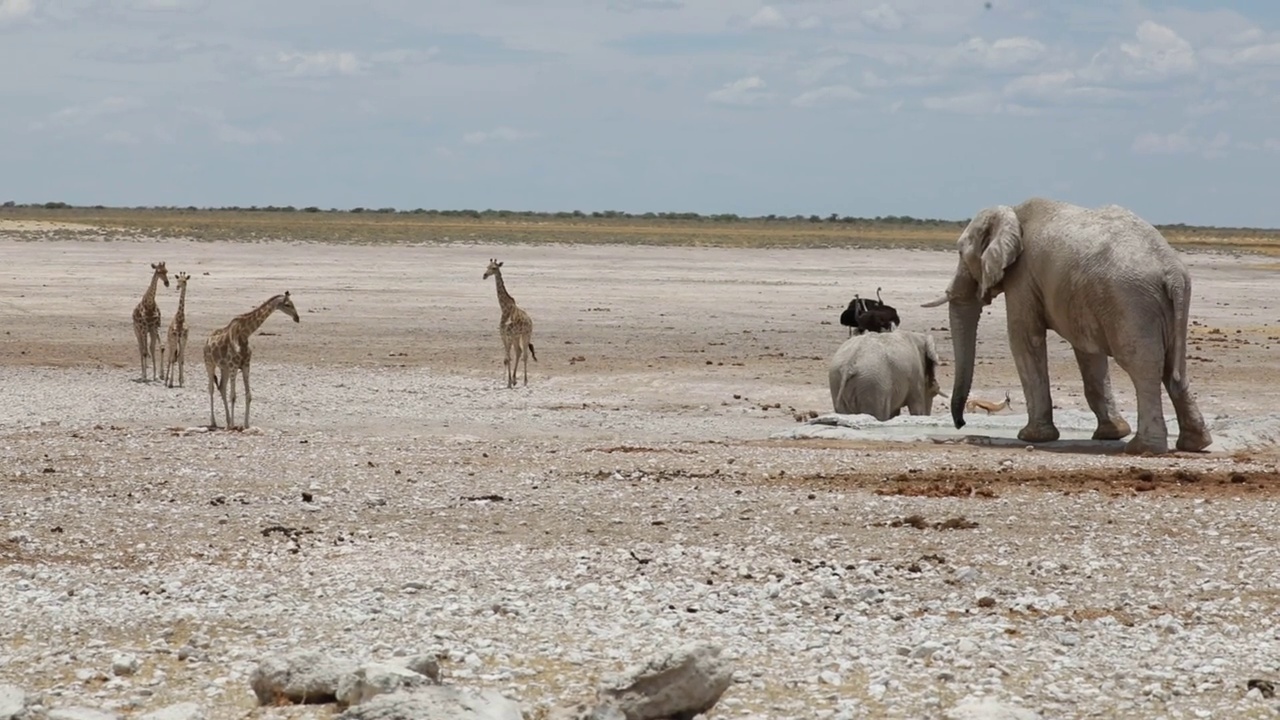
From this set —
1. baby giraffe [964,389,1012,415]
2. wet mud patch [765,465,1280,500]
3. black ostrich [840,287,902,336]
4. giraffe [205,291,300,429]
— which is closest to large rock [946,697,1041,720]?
wet mud patch [765,465,1280,500]

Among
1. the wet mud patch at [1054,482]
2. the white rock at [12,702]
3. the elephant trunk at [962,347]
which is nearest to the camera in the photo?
the white rock at [12,702]

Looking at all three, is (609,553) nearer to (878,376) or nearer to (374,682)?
(374,682)

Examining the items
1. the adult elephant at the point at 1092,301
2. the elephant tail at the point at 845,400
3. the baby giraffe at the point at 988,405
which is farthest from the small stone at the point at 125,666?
the baby giraffe at the point at 988,405

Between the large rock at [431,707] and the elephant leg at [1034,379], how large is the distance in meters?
10.1

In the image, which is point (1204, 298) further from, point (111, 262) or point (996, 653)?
point (996, 653)

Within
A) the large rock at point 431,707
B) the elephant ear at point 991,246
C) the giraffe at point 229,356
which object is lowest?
the large rock at point 431,707

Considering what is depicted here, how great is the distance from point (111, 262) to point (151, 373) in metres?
29.5

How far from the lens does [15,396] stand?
768 inches

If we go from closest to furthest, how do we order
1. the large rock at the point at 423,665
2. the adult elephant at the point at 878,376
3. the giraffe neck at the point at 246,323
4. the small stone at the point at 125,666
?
the large rock at the point at 423,665 < the small stone at the point at 125,666 < the giraffe neck at the point at 246,323 < the adult elephant at the point at 878,376

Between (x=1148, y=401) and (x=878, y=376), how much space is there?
3.57 metres

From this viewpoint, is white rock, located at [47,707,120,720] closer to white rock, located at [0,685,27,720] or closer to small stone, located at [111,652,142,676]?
white rock, located at [0,685,27,720]

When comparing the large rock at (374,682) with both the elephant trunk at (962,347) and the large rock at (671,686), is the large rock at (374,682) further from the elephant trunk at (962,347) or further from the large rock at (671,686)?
the elephant trunk at (962,347)

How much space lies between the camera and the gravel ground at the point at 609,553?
818 centimetres

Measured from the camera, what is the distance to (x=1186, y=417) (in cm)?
1549
